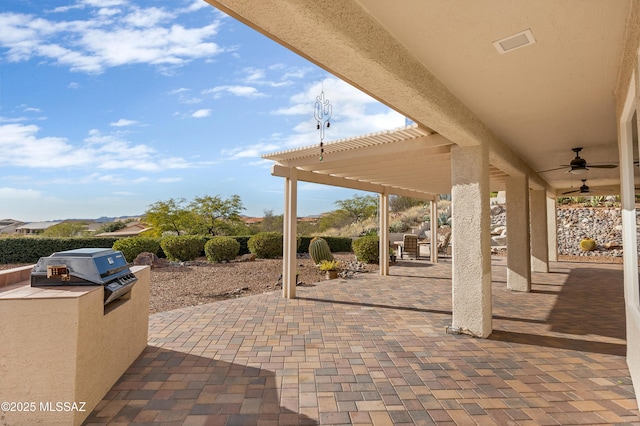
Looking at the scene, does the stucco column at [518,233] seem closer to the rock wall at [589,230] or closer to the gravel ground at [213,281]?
the gravel ground at [213,281]

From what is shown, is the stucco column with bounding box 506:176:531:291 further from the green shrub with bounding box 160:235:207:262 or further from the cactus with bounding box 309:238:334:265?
the green shrub with bounding box 160:235:207:262

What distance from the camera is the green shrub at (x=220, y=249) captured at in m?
11.7

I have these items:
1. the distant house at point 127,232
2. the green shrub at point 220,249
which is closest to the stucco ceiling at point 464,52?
the green shrub at point 220,249

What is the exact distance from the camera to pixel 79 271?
2.56 m

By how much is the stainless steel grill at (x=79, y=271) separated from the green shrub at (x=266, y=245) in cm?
990

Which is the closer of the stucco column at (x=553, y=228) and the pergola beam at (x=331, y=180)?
the pergola beam at (x=331, y=180)

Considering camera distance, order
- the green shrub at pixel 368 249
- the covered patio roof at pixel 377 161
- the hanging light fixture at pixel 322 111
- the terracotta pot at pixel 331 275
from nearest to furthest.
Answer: the covered patio roof at pixel 377 161
the hanging light fixture at pixel 322 111
the terracotta pot at pixel 331 275
the green shrub at pixel 368 249

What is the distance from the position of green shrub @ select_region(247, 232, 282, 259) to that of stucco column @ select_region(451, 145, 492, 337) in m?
9.01

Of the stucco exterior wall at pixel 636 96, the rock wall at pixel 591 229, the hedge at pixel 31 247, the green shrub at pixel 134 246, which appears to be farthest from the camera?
the rock wall at pixel 591 229

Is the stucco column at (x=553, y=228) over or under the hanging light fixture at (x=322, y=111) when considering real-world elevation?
under

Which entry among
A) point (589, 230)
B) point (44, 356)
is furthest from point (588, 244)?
point (44, 356)

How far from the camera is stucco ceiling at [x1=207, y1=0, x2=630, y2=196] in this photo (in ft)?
6.49

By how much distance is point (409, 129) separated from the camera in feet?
15.6

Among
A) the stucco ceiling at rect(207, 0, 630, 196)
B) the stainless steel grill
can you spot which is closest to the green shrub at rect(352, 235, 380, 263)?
the stucco ceiling at rect(207, 0, 630, 196)
